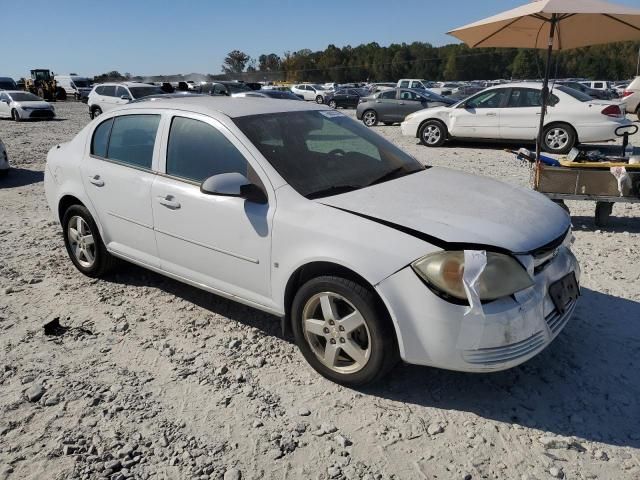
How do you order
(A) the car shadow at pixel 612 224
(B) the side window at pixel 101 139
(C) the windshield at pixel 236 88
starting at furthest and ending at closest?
1. (C) the windshield at pixel 236 88
2. (A) the car shadow at pixel 612 224
3. (B) the side window at pixel 101 139

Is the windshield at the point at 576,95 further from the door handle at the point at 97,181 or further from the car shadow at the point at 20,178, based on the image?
the car shadow at the point at 20,178

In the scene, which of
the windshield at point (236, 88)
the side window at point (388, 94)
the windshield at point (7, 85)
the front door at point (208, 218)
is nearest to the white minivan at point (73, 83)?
the windshield at point (7, 85)

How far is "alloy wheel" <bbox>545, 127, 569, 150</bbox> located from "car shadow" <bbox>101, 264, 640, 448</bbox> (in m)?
8.65

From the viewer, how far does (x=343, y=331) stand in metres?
3.02

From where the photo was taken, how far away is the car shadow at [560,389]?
9.28ft

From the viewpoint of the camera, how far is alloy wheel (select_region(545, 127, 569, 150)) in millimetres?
11562

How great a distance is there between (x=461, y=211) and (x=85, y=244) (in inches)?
132

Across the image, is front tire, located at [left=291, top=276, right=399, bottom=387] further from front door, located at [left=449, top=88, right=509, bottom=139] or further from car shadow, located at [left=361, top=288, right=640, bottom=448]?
front door, located at [left=449, top=88, right=509, bottom=139]

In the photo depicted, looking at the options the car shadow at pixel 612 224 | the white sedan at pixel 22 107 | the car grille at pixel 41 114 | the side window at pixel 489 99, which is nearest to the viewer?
the car shadow at pixel 612 224

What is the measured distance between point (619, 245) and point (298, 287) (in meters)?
3.97

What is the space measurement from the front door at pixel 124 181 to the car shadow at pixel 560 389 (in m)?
2.13

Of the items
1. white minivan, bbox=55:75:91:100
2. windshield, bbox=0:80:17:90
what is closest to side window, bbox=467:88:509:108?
windshield, bbox=0:80:17:90

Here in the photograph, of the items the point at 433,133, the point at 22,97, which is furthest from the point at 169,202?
the point at 22,97

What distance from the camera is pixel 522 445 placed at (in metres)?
2.67
